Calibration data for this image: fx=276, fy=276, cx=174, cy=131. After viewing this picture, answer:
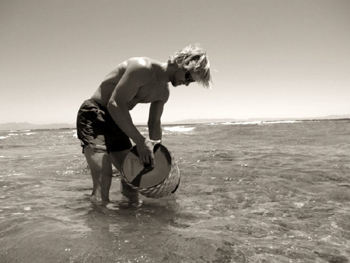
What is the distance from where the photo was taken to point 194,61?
8.72 feet

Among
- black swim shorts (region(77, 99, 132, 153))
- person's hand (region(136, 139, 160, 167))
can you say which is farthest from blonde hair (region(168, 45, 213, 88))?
black swim shorts (region(77, 99, 132, 153))

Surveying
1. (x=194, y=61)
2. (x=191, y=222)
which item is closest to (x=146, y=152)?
(x=191, y=222)

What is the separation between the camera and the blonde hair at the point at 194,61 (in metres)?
2.65

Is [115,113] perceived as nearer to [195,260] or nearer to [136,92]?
[136,92]

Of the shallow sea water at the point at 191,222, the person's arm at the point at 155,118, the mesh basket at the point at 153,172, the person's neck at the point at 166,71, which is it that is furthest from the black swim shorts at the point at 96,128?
the person's neck at the point at 166,71

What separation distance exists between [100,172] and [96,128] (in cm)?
49

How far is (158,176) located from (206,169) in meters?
2.61

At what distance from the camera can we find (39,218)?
2.66 meters

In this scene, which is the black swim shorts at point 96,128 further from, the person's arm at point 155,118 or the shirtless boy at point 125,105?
the person's arm at point 155,118

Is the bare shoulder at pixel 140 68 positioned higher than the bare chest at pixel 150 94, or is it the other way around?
the bare shoulder at pixel 140 68

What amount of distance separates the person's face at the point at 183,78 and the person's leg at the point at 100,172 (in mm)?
1129

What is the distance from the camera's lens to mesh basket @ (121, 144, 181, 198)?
9.77 ft

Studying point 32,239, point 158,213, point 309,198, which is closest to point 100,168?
point 158,213

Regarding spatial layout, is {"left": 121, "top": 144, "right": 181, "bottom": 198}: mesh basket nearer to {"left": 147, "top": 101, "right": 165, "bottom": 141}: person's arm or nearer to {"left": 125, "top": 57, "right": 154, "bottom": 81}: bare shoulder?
{"left": 147, "top": 101, "right": 165, "bottom": 141}: person's arm
